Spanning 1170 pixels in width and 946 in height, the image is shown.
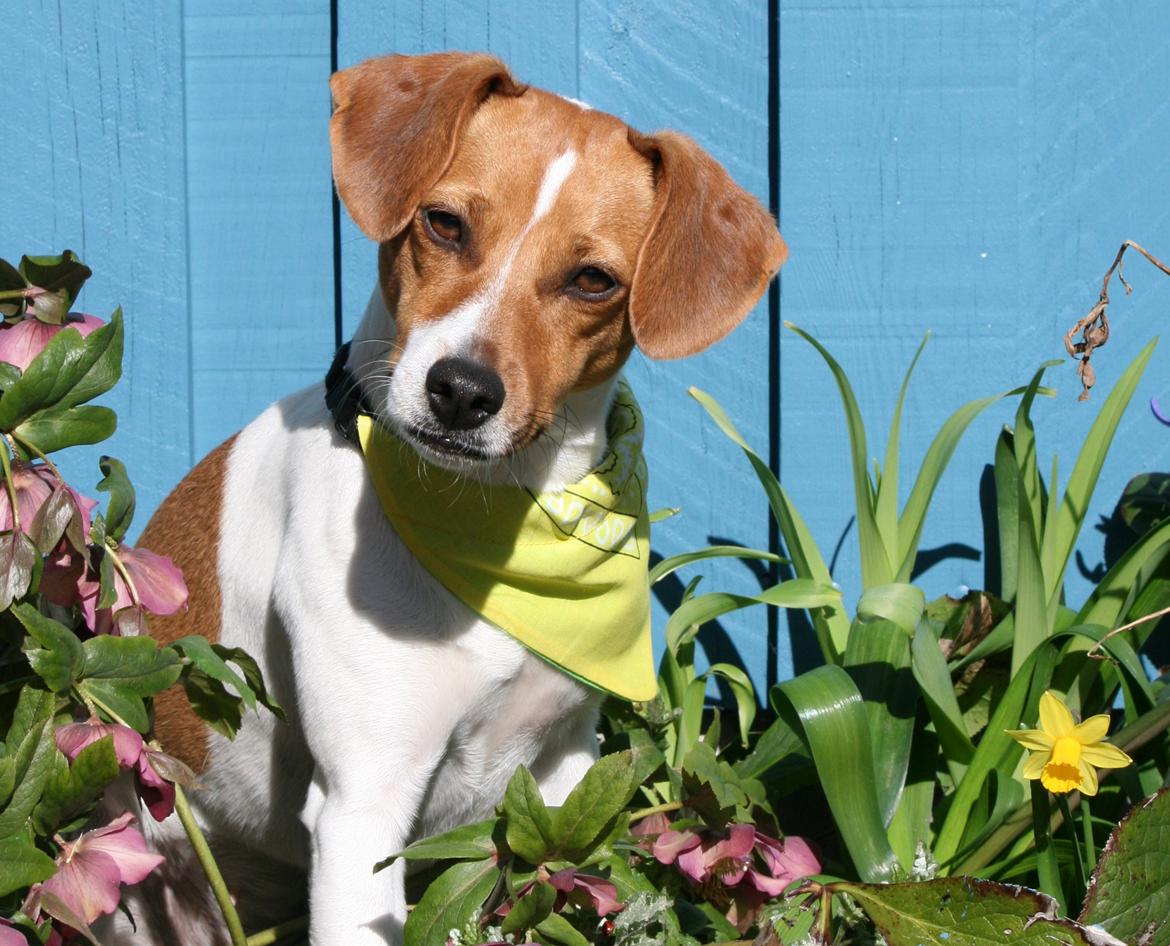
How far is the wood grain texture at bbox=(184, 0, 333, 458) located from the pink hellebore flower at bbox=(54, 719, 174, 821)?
58.4 inches

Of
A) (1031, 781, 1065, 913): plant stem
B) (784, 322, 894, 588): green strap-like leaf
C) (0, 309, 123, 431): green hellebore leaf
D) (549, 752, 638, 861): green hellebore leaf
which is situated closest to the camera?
(0, 309, 123, 431): green hellebore leaf

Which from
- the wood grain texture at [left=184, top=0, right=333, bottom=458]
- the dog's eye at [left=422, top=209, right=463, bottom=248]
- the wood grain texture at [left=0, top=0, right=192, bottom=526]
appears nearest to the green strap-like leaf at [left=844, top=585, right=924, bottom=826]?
the dog's eye at [left=422, top=209, right=463, bottom=248]

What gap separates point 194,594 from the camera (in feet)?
7.72

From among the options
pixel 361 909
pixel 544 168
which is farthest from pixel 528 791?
pixel 544 168

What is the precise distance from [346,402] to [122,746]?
76 centimetres

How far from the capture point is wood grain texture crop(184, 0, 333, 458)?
2.90 m

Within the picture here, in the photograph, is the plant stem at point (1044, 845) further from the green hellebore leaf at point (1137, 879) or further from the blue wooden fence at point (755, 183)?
the blue wooden fence at point (755, 183)

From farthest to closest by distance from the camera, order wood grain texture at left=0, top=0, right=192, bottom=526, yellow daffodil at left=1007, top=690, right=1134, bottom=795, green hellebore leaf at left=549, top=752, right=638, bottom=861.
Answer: wood grain texture at left=0, top=0, right=192, bottom=526
yellow daffodil at left=1007, top=690, right=1134, bottom=795
green hellebore leaf at left=549, top=752, right=638, bottom=861

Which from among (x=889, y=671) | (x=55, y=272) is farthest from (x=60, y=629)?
(x=889, y=671)

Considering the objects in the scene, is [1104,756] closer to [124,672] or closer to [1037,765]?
[1037,765]

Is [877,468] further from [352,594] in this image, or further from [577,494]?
[352,594]

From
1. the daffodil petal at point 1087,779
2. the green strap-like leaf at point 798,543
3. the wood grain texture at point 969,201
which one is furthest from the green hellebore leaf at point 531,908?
the wood grain texture at point 969,201

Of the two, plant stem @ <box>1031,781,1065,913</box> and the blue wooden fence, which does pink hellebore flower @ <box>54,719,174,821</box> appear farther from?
the blue wooden fence

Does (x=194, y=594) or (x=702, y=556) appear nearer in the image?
(x=194, y=594)
